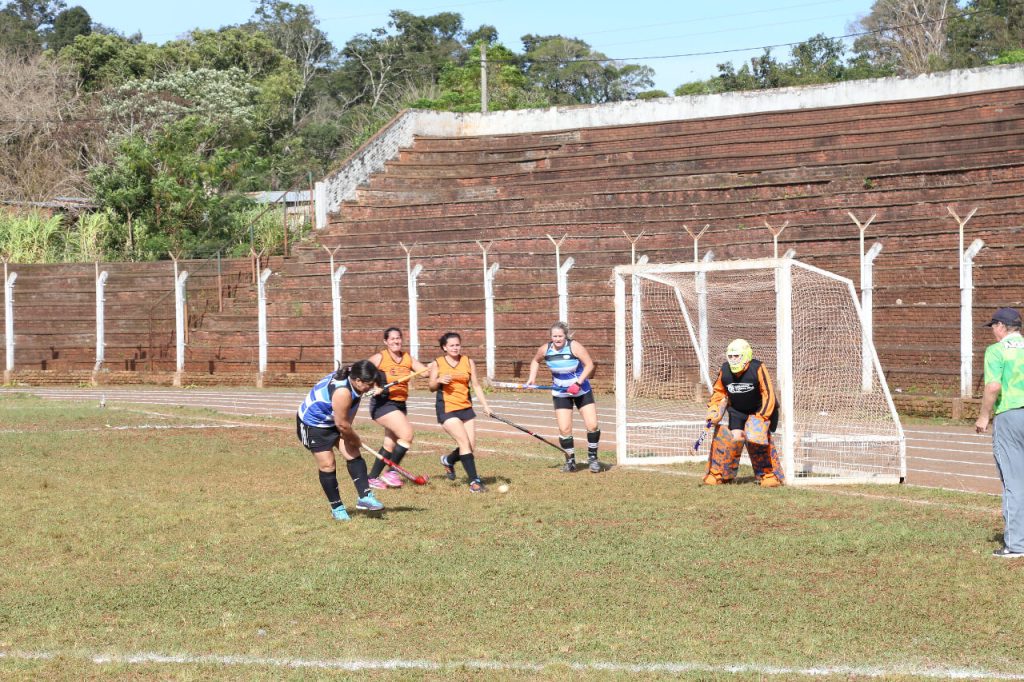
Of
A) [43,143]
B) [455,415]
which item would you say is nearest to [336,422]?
[455,415]

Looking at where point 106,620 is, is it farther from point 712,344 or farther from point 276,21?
point 276,21

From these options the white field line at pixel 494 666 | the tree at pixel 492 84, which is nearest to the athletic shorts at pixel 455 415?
the white field line at pixel 494 666

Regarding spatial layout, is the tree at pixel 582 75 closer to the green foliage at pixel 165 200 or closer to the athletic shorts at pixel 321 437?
the green foliage at pixel 165 200

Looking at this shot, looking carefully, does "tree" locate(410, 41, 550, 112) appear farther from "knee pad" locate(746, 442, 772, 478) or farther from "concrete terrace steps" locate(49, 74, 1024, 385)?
"knee pad" locate(746, 442, 772, 478)

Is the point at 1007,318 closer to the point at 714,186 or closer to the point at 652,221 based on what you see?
the point at 652,221

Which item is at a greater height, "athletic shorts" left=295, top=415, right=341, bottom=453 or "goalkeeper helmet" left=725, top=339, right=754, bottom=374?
"goalkeeper helmet" left=725, top=339, right=754, bottom=374

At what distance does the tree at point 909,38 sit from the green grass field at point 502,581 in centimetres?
4607

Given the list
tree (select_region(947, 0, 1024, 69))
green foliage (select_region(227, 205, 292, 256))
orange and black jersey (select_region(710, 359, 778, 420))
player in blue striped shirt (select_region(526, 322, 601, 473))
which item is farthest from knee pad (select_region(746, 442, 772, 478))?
tree (select_region(947, 0, 1024, 69))

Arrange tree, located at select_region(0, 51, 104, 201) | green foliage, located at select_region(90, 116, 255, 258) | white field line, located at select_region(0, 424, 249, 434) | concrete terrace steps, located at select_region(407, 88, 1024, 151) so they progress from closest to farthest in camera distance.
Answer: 1. white field line, located at select_region(0, 424, 249, 434)
2. concrete terrace steps, located at select_region(407, 88, 1024, 151)
3. green foliage, located at select_region(90, 116, 255, 258)
4. tree, located at select_region(0, 51, 104, 201)

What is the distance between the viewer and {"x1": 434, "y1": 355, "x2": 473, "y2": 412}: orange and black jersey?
13.6 m

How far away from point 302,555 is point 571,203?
22.5 meters

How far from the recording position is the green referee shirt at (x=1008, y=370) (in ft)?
30.9

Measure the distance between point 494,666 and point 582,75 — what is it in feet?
247

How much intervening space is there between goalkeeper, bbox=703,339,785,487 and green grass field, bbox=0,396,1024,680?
1.22 ft
